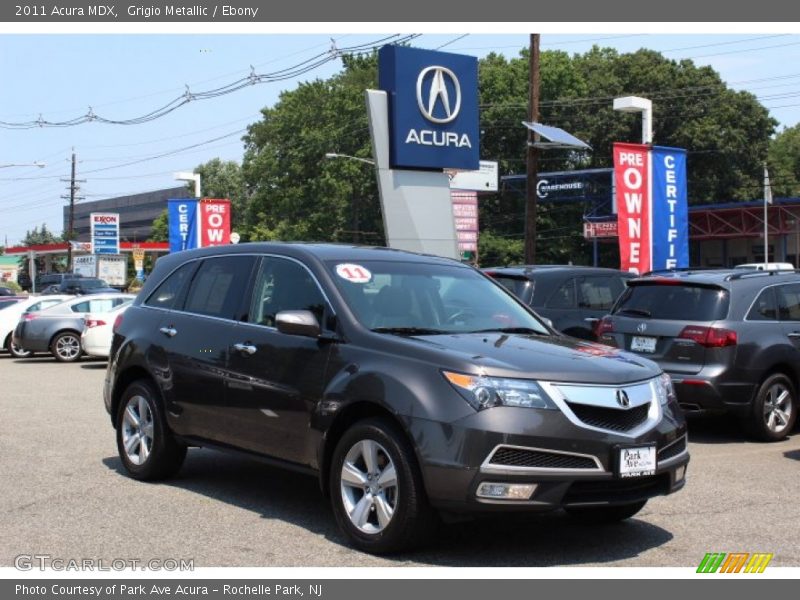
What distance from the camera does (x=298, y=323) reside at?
252 inches

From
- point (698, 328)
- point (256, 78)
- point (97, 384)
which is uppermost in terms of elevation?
point (256, 78)

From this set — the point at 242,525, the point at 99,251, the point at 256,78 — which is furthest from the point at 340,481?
the point at 99,251

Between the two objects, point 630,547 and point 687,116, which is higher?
point 687,116

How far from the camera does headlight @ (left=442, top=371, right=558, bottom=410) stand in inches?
220

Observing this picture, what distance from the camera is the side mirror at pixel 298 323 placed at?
6.41 m

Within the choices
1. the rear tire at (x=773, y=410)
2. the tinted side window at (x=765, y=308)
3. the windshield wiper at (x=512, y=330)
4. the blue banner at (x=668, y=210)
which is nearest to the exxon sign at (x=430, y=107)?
the blue banner at (x=668, y=210)

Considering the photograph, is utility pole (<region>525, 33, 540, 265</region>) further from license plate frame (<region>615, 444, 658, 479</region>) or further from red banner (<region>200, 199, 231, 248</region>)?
license plate frame (<region>615, 444, 658, 479</region>)

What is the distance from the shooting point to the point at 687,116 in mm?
63844

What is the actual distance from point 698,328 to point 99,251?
184 ft

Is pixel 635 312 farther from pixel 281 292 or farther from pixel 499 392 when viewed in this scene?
pixel 499 392

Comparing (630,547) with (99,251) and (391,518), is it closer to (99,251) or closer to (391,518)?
(391,518)

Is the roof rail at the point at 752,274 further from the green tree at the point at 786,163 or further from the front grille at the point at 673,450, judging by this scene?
the green tree at the point at 786,163

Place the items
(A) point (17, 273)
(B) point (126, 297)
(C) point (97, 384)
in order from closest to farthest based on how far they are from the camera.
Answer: (C) point (97, 384)
(B) point (126, 297)
(A) point (17, 273)

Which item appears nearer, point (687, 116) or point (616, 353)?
point (616, 353)
